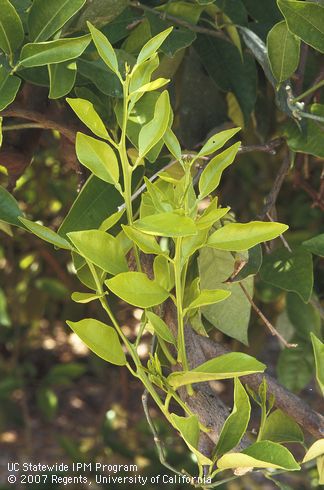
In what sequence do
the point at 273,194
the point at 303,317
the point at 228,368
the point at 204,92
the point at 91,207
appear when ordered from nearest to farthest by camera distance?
the point at 228,368 → the point at 91,207 → the point at 273,194 → the point at 204,92 → the point at 303,317

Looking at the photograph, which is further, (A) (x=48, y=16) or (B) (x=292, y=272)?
(B) (x=292, y=272)

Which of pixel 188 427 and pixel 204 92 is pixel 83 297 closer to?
pixel 188 427

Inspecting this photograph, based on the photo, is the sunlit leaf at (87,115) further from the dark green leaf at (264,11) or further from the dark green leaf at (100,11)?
the dark green leaf at (264,11)

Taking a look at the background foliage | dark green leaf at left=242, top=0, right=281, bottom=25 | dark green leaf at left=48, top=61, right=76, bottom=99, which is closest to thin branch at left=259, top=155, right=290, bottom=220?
the background foliage

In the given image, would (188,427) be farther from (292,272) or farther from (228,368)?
(292,272)

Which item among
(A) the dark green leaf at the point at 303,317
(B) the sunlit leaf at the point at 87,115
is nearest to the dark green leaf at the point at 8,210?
(B) the sunlit leaf at the point at 87,115

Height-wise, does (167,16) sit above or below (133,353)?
above

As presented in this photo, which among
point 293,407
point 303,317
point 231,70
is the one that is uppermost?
point 231,70

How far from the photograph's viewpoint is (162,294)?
1.72 ft

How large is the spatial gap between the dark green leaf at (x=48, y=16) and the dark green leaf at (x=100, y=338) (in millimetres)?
205

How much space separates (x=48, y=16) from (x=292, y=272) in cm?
29

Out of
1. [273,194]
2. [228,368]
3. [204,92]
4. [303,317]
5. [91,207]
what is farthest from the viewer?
[303,317]

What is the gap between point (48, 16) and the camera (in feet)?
1.95

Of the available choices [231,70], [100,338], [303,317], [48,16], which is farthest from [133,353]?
[303,317]
